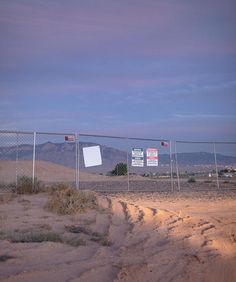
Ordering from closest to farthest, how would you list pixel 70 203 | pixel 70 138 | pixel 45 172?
pixel 70 203 → pixel 70 138 → pixel 45 172

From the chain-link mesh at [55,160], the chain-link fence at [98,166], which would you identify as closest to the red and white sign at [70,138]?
the chain-link fence at [98,166]

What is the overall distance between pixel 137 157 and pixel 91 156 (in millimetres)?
2532

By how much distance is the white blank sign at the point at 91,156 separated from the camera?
19109 mm

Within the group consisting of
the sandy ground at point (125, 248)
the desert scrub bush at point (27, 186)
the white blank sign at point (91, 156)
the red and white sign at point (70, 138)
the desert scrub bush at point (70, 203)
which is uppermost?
the red and white sign at point (70, 138)

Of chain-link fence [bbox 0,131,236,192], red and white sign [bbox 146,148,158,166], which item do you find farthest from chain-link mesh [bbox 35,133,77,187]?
red and white sign [bbox 146,148,158,166]

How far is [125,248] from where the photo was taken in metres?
7.89

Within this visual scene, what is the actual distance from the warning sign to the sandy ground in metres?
7.34

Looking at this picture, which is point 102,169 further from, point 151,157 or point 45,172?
point 151,157

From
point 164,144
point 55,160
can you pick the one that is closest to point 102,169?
point 55,160

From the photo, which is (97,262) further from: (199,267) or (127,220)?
(127,220)

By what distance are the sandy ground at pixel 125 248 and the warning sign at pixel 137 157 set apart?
7.34 meters

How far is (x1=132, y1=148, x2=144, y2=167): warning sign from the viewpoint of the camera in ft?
68.1

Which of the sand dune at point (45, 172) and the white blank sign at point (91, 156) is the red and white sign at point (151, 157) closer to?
the white blank sign at point (91, 156)

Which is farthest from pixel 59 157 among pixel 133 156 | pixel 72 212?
pixel 72 212
